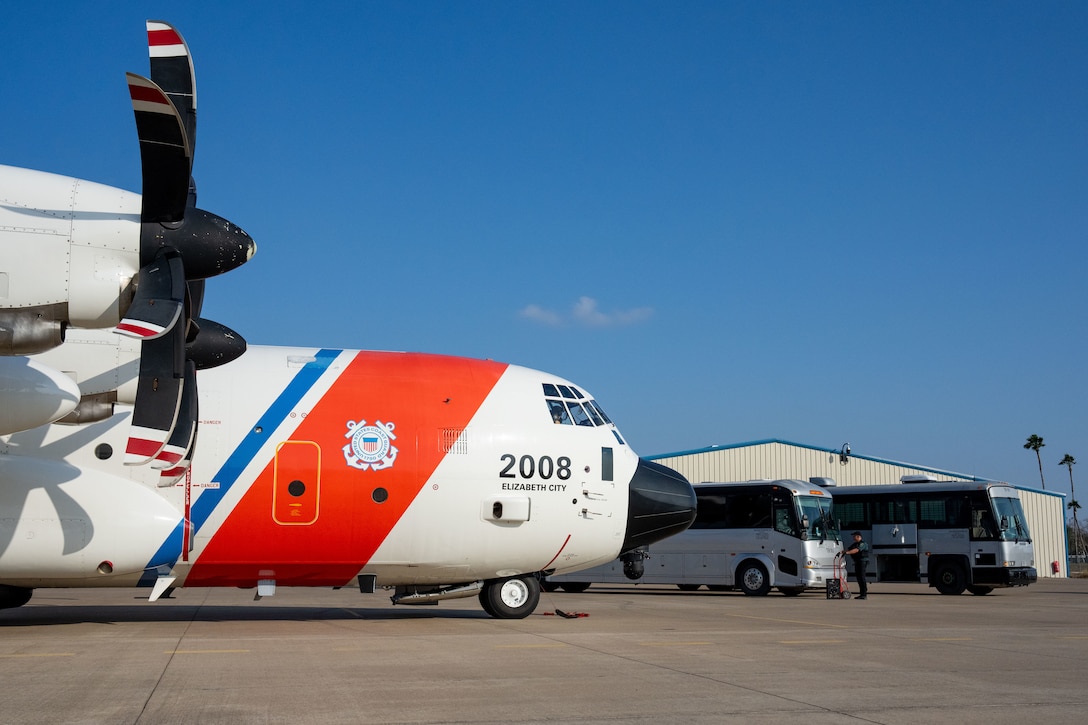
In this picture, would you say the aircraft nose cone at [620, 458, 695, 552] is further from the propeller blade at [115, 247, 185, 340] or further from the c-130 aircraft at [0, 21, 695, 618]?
the propeller blade at [115, 247, 185, 340]

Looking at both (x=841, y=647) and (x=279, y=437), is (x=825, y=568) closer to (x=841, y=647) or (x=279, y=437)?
(x=841, y=647)

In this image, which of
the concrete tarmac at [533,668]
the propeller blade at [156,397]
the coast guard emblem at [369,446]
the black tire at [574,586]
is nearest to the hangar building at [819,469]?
the black tire at [574,586]

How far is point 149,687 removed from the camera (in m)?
8.90

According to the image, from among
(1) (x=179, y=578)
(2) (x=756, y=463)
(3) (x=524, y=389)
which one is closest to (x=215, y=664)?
(1) (x=179, y=578)

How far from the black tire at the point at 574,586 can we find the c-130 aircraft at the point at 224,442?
13476 millimetres

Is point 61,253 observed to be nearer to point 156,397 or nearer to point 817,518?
point 156,397

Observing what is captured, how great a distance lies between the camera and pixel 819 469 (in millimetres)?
46438

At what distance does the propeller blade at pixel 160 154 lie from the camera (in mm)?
9352

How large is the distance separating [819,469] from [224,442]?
121 ft

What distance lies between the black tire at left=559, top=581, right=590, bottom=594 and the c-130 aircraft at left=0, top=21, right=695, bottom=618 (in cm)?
1348

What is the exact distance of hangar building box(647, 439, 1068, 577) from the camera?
153ft

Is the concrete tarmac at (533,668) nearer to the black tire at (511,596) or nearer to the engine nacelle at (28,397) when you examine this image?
the black tire at (511,596)

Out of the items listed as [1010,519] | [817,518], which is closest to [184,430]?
[817,518]

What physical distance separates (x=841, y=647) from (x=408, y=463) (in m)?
6.59
